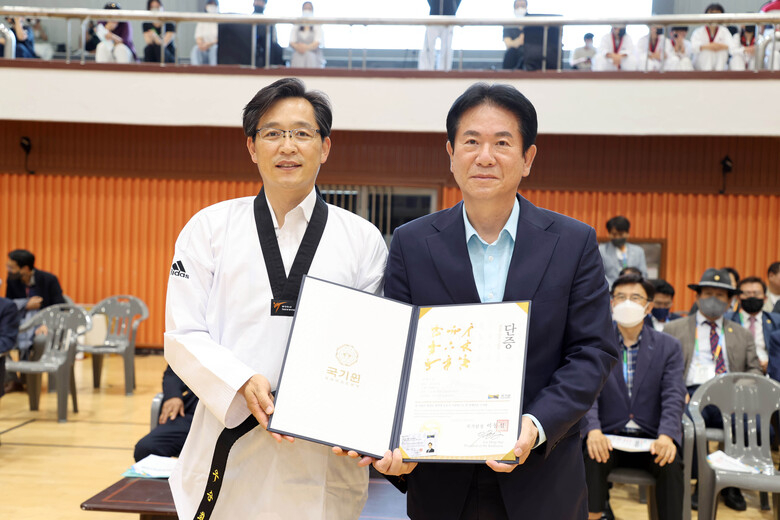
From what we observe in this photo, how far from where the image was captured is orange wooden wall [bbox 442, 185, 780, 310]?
852 centimetres

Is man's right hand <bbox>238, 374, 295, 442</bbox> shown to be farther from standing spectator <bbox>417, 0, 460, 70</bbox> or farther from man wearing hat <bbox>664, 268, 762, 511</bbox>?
standing spectator <bbox>417, 0, 460, 70</bbox>

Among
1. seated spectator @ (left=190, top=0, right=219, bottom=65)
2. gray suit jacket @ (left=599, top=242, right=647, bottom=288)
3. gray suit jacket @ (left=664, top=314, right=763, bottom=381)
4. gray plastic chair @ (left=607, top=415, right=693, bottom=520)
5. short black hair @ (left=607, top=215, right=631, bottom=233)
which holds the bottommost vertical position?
gray plastic chair @ (left=607, top=415, right=693, bottom=520)

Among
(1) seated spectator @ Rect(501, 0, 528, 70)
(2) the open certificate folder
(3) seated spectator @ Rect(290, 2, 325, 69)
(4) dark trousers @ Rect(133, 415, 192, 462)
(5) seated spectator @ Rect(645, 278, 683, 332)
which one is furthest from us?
(3) seated spectator @ Rect(290, 2, 325, 69)

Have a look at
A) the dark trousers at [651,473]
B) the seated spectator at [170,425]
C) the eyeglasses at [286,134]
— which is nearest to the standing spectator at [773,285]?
the dark trousers at [651,473]

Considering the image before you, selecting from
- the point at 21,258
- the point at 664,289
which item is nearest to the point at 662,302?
the point at 664,289

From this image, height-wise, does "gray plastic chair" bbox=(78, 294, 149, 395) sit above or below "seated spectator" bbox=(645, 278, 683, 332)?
below

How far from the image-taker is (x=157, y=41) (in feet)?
26.9

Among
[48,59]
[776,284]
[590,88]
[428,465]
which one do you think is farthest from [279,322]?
[48,59]

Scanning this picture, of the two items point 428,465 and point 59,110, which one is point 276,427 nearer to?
point 428,465

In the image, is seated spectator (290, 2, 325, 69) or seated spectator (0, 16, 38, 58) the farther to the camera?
seated spectator (0, 16, 38, 58)

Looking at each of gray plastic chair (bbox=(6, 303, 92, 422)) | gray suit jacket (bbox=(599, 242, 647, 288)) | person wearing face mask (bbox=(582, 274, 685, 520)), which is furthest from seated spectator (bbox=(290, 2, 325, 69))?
person wearing face mask (bbox=(582, 274, 685, 520))

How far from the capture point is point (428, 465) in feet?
5.27

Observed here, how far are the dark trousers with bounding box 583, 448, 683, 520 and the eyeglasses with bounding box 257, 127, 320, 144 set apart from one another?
230cm

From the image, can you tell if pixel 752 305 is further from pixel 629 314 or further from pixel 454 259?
pixel 454 259
